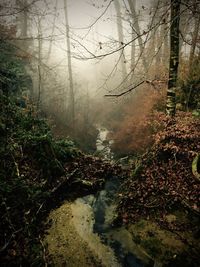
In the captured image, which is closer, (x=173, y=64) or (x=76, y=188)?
(x=76, y=188)

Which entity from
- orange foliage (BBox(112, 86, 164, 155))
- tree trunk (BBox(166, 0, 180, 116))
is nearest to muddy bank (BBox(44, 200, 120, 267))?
tree trunk (BBox(166, 0, 180, 116))

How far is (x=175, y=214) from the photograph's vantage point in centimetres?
661

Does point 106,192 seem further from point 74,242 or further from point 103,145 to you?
point 103,145

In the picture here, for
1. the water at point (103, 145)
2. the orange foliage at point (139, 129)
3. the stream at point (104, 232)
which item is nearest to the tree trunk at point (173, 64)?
the orange foliage at point (139, 129)

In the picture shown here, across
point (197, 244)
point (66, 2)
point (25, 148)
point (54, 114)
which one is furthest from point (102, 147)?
point (66, 2)

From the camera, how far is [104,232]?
21.4ft

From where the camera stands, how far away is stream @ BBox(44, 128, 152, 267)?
18.5 ft

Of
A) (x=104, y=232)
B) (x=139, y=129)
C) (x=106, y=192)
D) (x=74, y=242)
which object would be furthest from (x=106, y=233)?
(x=139, y=129)

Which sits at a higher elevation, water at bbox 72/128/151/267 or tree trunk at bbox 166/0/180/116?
tree trunk at bbox 166/0/180/116

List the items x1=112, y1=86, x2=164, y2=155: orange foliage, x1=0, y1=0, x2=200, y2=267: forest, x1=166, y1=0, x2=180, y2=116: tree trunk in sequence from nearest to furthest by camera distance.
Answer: x1=0, y1=0, x2=200, y2=267: forest, x1=166, y1=0, x2=180, y2=116: tree trunk, x1=112, y1=86, x2=164, y2=155: orange foliage

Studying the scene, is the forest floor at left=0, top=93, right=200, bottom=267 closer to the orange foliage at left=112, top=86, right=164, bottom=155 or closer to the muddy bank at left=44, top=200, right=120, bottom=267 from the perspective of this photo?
the muddy bank at left=44, top=200, right=120, bottom=267

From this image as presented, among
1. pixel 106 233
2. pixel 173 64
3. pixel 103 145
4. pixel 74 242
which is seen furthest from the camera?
pixel 103 145

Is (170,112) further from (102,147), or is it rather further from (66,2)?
(66,2)

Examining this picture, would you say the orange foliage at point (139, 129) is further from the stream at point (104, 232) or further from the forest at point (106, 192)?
the stream at point (104, 232)
